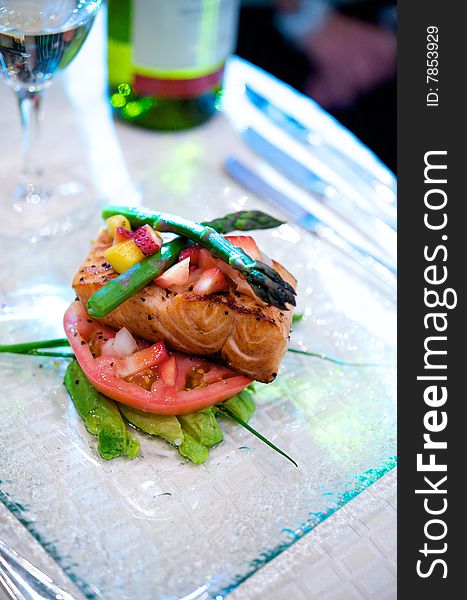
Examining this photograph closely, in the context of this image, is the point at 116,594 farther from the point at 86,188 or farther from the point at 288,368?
the point at 86,188

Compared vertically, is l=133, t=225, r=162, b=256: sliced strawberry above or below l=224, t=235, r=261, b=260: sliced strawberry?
above

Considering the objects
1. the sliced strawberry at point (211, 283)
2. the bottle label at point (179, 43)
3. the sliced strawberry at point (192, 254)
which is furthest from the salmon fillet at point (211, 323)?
the bottle label at point (179, 43)

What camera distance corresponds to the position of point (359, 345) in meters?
2.74

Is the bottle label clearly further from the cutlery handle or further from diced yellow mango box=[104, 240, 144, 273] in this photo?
the cutlery handle

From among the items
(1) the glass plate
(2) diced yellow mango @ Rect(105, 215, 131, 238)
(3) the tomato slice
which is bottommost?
(1) the glass plate

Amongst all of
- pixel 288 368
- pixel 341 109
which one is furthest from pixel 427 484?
pixel 341 109

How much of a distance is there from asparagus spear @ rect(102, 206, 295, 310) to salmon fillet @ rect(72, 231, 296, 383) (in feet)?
0.25

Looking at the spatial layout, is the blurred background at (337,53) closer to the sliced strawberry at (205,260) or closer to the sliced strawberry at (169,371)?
the sliced strawberry at (205,260)

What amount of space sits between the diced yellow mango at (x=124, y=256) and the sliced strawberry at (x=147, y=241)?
0.6 inches

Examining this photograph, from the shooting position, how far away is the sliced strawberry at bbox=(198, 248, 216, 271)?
7.72 feet

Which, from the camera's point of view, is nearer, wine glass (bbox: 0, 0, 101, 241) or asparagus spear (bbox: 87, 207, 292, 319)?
asparagus spear (bbox: 87, 207, 292, 319)

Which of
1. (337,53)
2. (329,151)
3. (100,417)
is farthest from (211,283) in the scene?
(337,53)

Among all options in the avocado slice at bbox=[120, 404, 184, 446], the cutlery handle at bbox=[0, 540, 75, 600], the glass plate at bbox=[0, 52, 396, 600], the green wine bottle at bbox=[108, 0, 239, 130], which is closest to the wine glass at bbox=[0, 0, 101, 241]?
the glass plate at bbox=[0, 52, 396, 600]

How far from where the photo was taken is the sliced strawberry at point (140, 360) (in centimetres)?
229
